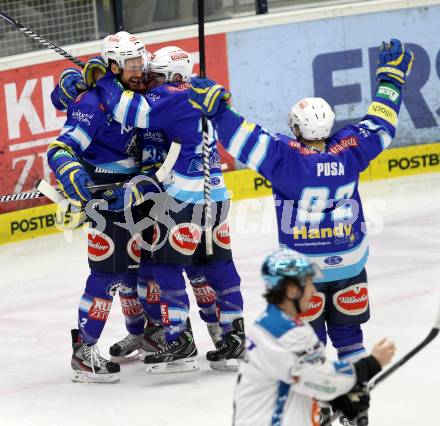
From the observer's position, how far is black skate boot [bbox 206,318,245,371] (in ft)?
18.8

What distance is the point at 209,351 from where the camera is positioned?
5918 mm

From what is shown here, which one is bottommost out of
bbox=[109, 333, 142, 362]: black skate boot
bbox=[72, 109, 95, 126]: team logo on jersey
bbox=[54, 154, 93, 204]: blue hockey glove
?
bbox=[109, 333, 142, 362]: black skate boot

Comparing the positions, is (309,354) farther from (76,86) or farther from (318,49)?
(318,49)

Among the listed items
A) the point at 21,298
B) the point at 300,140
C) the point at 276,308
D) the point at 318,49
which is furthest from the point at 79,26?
the point at 276,308

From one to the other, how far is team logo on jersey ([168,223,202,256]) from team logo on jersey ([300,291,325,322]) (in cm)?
118

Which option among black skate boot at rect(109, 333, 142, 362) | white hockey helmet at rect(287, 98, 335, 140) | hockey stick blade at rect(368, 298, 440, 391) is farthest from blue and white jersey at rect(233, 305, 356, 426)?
black skate boot at rect(109, 333, 142, 362)

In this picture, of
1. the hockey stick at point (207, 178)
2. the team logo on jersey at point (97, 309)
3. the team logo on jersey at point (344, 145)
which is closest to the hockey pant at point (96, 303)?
the team logo on jersey at point (97, 309)

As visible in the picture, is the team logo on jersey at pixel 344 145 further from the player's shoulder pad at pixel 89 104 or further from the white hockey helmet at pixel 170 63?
the player's shoulder pad at pixel 89 104

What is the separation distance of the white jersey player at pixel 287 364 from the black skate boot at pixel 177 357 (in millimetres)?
2168

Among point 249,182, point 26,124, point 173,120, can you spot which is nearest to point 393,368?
point 173,120

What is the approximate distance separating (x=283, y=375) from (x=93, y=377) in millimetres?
2433

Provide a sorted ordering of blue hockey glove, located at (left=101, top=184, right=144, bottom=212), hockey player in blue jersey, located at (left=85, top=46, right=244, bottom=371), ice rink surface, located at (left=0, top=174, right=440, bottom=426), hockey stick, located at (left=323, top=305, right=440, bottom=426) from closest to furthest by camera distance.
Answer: hockey stick, located at (left=323, top=305, right=440, bottom=426), ice rink surface, located at (left=0, top=174, right=440, bottom=426), hockey player in blue jersey, located at (left=85, top=46, right=244, bottom=371), blue hockey glove, located at (left=101, top=184, right=144, bottom=212)

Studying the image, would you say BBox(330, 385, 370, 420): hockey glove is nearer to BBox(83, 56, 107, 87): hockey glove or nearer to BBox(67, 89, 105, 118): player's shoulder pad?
BBox(67, 89, 105, 118): player's shoulder pad

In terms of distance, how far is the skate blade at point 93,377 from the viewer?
5.71 meters
